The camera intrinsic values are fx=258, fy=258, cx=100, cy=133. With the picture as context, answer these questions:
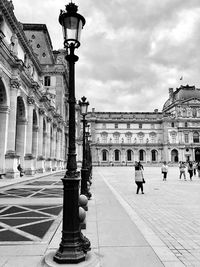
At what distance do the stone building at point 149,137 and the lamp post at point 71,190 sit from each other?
9417 centimetres

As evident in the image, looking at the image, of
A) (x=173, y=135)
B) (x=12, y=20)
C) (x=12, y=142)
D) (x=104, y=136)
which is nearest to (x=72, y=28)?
(x=12, y=142)

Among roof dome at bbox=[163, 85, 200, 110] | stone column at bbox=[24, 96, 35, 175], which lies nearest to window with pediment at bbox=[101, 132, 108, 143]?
roof dome at bbox=[163, 85, 200, 110]

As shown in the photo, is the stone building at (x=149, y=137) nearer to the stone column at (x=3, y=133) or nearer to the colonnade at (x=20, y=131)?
the colonnade at (x=20, y=131)

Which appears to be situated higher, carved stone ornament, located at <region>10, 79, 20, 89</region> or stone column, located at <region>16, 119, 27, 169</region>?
carved stone ornament, located at <region>10, 79, 20, 89</region>

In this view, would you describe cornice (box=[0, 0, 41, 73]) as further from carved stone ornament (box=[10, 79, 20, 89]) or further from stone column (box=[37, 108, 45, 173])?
stone column (box=[37, 108, 45, 173])

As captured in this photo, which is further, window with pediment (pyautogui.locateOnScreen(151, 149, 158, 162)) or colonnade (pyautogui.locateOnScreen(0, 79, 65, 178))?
window with pediment (pyautogui.locateOnScreen(151, 149, 158, 162))

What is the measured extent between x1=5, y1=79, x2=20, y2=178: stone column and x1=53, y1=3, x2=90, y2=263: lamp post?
61.7 feet

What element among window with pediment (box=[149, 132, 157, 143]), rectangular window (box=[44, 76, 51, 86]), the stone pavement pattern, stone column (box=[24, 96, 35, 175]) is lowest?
the stone pavement pattern

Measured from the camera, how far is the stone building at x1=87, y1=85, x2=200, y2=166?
99.5 m

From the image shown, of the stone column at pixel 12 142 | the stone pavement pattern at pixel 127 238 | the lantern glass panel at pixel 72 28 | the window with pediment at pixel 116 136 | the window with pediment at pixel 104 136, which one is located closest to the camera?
the stone pavement pattern at pixel 127 238

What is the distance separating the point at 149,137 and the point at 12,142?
83.7 meters

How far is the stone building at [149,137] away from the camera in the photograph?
99.5 meters

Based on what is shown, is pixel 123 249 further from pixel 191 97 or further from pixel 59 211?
pixel 191 97

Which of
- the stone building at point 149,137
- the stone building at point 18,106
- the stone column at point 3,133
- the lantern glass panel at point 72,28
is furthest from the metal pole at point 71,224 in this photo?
the stone building at point 149,137
